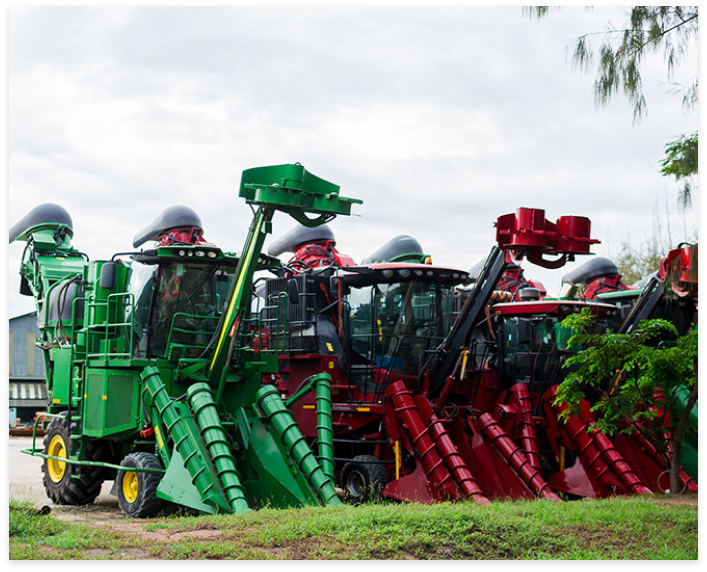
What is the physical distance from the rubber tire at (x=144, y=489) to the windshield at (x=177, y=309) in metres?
1.68

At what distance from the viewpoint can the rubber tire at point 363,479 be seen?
1371 cm

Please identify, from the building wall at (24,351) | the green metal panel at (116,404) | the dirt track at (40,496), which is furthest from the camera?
the building wall at (24,351)

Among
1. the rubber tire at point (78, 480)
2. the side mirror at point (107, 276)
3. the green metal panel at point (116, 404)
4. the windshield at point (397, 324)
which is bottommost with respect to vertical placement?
the rubber tire at point (78, 480)

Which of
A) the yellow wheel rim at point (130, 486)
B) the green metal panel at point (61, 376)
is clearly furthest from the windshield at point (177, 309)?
the green metal panel at point (61, 376)

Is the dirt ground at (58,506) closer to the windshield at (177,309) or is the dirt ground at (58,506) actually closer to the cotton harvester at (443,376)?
the windshield at (177,309)

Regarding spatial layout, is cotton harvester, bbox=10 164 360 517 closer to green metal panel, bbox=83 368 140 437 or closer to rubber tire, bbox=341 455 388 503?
green metal panel, bbox=83 368 140 437

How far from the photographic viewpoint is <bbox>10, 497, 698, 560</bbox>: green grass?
7.63 m

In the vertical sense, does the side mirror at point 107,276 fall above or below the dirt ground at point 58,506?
above

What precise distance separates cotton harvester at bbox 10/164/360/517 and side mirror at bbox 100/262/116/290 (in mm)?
17

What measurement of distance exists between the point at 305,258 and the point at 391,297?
5.03m

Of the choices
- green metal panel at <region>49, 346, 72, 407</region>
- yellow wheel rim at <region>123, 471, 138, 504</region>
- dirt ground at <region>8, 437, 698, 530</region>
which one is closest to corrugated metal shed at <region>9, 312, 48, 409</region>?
dirt ground at <region>8, 437, 698, 530</region>

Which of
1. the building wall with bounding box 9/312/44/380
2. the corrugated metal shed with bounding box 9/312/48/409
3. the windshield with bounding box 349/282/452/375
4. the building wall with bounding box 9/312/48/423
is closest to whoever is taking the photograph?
the windshield with bounding box 349/282/452/375
